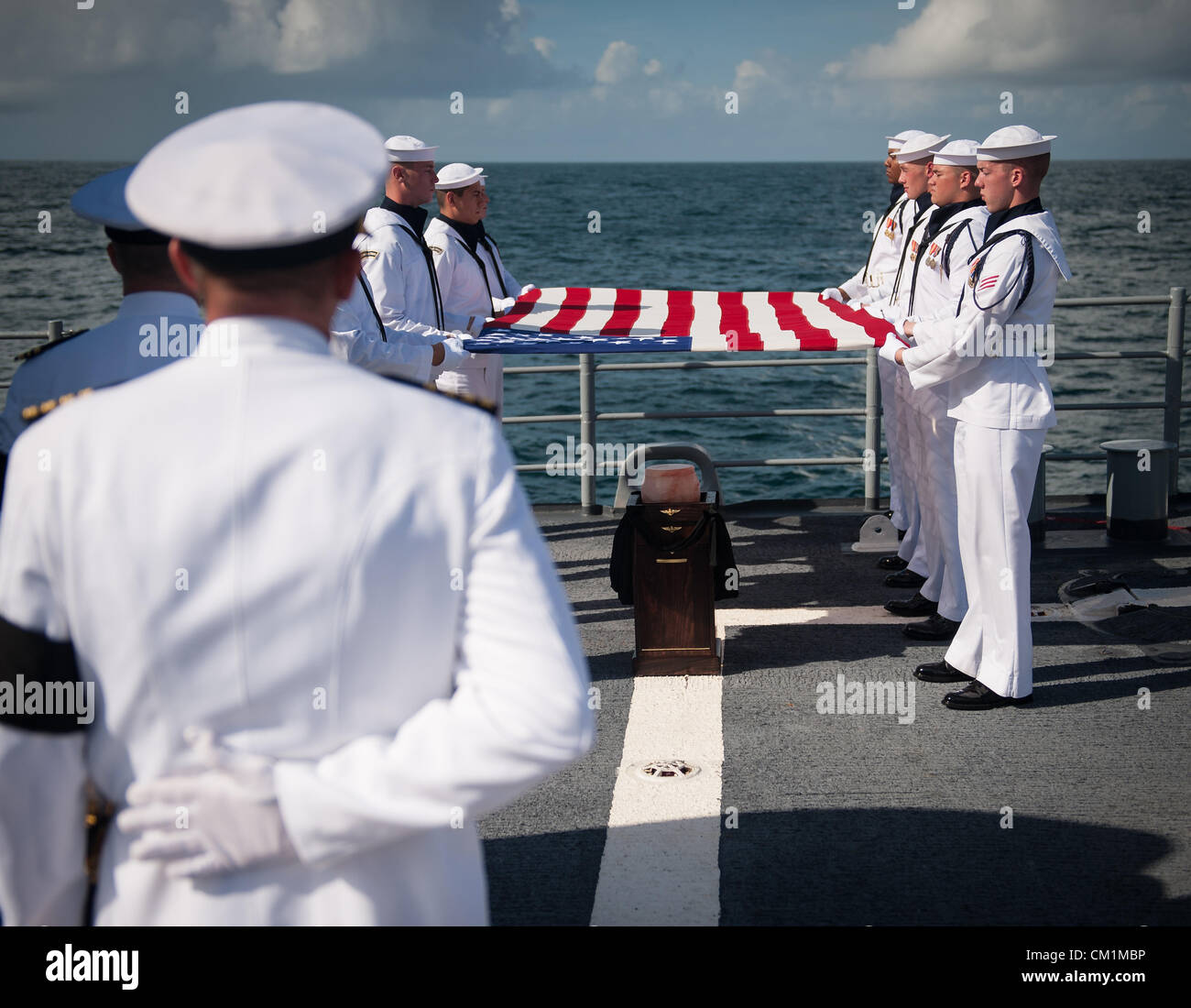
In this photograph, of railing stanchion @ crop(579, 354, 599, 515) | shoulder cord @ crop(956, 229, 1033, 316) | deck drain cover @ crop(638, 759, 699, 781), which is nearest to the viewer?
deck drain cover @ crop(638, 759, 699, 781)

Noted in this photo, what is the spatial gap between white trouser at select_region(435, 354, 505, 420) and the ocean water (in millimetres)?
2770

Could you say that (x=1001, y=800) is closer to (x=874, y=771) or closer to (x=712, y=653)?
(x=874, y=771)

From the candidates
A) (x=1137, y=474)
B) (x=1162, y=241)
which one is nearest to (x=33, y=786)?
(x=1137, y=474)

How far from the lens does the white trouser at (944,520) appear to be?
5883 millimetres

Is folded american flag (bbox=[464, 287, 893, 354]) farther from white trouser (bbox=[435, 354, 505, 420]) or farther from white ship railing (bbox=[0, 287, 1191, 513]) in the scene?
white ship railing (bbox=[0, 287, 1191, 513])

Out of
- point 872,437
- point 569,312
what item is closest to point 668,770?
point 569,312

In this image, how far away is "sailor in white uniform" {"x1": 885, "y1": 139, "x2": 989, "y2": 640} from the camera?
589 centimetres

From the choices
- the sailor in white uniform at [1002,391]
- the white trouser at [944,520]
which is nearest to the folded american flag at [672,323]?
the white trouser at [944,520]

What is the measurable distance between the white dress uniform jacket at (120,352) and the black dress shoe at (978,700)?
346cm

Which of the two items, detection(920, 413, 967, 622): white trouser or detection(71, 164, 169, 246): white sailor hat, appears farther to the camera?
detection(920, 413, 967, 622): white trouser

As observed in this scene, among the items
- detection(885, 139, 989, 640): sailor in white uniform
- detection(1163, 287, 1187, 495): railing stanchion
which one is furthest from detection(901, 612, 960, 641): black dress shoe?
detection(1163, 287, 1187, 495): railing stanchion

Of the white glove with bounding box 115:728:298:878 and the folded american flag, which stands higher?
the folded american flag

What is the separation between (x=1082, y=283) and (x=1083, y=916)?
1900 inches

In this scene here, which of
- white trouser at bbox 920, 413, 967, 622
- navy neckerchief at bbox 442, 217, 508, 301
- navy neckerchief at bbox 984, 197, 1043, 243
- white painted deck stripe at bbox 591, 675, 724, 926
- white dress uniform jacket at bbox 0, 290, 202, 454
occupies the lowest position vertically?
white painted deck stripe at bbox 591, 675, 724, 926
